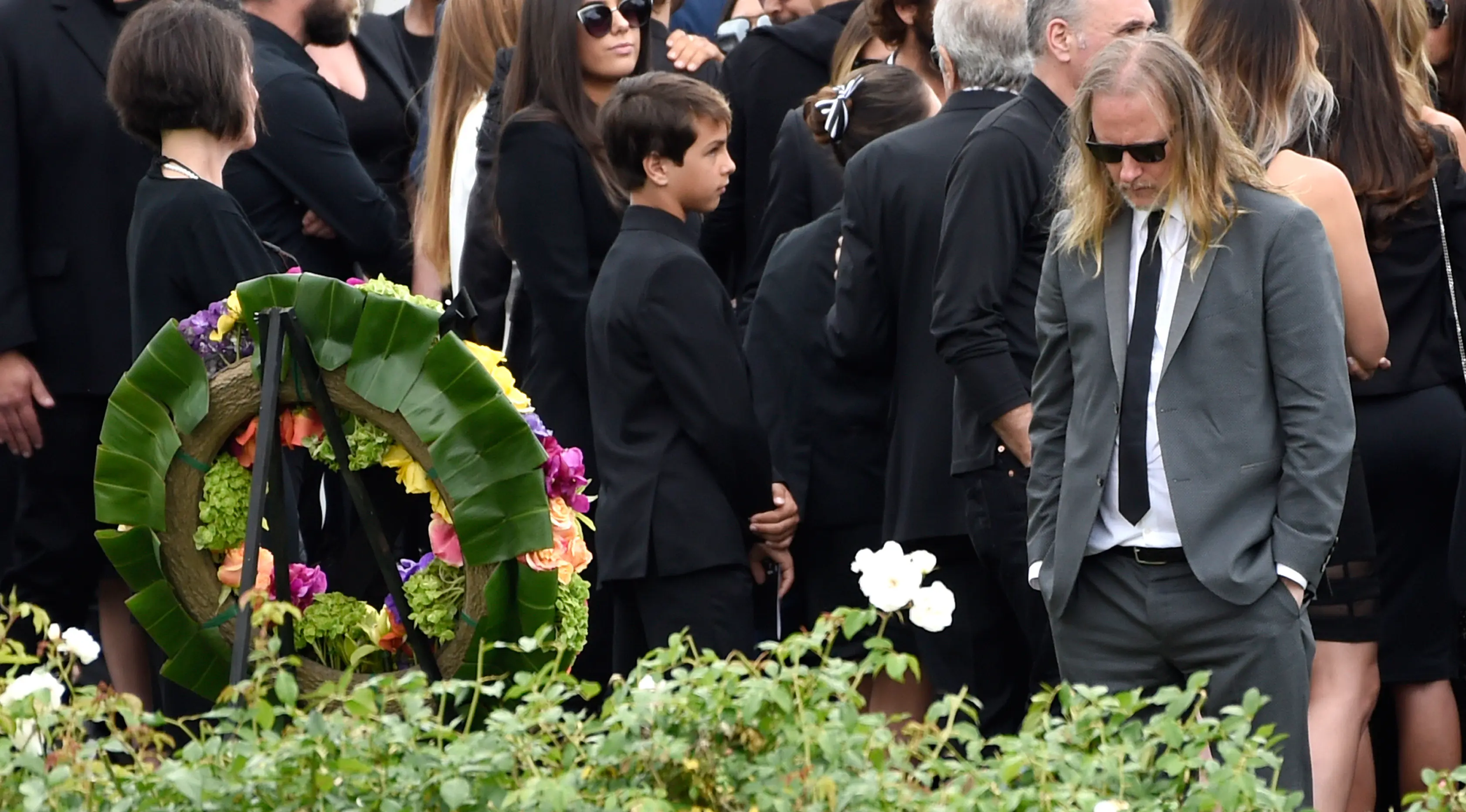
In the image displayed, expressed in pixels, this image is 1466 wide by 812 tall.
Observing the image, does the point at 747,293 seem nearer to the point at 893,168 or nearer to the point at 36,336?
the point at 893,168

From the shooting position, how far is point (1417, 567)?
486 centimetres

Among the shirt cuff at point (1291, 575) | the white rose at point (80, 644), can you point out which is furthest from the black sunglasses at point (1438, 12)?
the white rose at point (80, 644)

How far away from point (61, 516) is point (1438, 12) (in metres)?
4.22

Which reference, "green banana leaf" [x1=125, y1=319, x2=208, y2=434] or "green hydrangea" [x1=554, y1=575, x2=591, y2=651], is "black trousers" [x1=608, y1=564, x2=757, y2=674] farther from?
"green banana leaf" [x1=125, y1=319, x2=208, y2=434]

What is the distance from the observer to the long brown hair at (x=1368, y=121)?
4582 mm

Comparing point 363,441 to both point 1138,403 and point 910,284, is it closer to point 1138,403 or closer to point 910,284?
point 1138,403

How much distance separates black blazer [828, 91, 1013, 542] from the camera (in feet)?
15.9

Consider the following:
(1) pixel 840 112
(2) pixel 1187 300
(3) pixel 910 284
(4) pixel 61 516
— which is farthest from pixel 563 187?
(2) pixel 1187 300

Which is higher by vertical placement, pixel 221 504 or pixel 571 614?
pixel 221 504

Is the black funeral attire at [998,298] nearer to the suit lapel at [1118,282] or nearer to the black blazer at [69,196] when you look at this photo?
the suit lapel at [1118,282]

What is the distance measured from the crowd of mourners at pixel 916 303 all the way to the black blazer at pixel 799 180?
12 millimetres

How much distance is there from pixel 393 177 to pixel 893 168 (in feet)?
9.31

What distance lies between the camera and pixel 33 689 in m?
2.81

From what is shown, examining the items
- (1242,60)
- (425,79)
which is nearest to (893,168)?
(1242,60)
